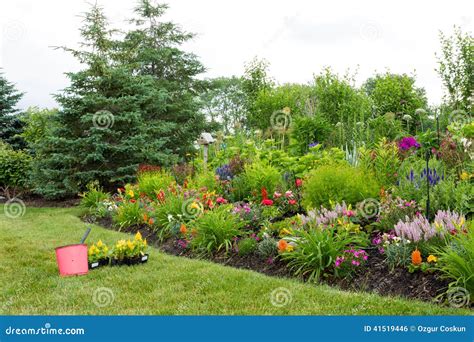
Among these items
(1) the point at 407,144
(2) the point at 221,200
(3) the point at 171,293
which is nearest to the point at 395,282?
(3) the point at 171,293

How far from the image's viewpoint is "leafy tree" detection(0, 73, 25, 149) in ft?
68.4

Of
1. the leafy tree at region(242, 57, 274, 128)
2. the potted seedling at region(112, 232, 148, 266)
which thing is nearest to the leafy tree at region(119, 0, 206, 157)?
the leafy tree at region(242, 57, 274, 128)

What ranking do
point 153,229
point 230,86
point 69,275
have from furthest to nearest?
point 230,86
point 153,229
point 69,275

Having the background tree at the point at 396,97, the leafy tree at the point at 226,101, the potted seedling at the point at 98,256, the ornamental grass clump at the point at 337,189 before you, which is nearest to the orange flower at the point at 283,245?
the ornamental grass clump at the point at 337,189

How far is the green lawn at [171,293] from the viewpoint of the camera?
4.10 m

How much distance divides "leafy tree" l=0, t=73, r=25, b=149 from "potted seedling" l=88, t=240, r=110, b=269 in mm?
16505

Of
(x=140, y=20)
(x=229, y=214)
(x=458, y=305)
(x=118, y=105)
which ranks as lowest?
(x=458, y=305)

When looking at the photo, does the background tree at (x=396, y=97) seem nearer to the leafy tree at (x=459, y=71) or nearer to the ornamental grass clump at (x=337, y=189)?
the leafy tree at (x=459, y=71)

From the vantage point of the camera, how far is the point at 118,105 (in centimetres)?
1259

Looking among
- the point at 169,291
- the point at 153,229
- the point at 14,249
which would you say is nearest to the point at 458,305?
the point at 169,291

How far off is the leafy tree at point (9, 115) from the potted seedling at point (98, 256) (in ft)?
54.2

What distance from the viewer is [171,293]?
15.3 feet

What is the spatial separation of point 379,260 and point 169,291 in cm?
207

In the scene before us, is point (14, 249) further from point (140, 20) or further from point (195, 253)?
point (140, 20)
